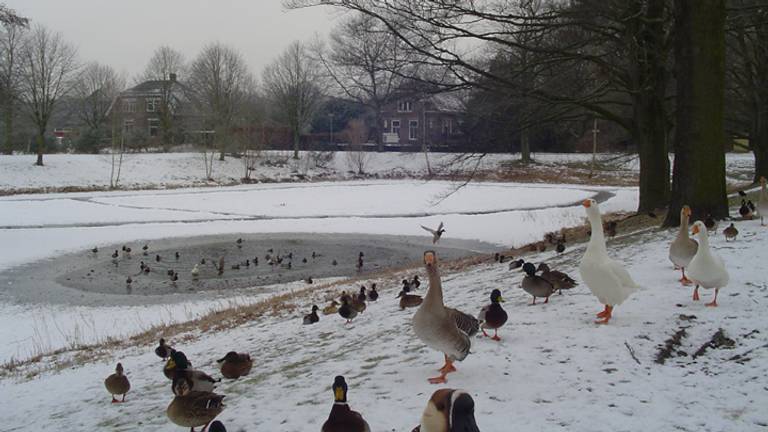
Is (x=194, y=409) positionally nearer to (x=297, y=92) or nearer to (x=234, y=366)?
(x=234, y=366)

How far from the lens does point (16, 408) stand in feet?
23.4

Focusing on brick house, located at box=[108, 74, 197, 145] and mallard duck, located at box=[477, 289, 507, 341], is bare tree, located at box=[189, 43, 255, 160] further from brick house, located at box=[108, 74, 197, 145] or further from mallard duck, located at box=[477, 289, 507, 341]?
mallard duck, located at box=[477, 289, 507, 341]

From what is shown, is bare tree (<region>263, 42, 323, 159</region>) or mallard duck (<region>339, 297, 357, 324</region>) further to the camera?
bare tree (<region>263, 42, 323, 159</region>)

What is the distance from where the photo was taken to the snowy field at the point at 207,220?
537 inches

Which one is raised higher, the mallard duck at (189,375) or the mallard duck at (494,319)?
the mallard duck at (494,319)

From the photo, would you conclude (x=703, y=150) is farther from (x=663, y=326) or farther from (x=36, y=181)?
(x=36, y=181)

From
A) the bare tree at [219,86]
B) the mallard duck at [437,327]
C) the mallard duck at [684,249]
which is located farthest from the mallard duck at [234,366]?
the bare tree at [219,86]

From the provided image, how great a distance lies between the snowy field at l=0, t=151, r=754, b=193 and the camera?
5259cm

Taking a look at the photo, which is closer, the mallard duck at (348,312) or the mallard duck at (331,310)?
the mallard duck at (348,312)

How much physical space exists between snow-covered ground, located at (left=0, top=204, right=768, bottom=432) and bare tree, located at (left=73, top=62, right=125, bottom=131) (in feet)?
284

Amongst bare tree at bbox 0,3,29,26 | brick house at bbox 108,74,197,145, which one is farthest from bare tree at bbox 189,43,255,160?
bare tree at bbox 0,3,29,26

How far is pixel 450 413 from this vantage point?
10.6ft

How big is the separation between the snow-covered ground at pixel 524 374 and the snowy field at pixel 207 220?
4.92 metres

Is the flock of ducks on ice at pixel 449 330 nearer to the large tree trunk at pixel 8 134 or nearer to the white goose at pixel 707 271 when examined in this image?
the white goose at pixel 707 271
